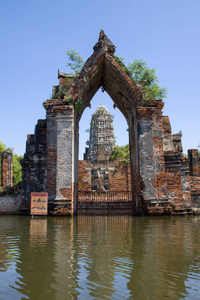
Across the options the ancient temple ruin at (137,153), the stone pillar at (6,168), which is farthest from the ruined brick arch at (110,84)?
the stone pillar at (6,168)

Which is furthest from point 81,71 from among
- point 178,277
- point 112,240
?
point 178,277

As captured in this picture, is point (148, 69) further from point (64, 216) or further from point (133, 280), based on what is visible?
point (133, 280)

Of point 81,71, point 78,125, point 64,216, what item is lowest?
point 64,216

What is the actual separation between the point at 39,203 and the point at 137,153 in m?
3.84

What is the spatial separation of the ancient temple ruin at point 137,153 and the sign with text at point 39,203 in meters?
0.38

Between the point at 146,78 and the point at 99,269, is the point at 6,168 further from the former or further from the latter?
the point at 99,269

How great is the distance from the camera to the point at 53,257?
3.39 m

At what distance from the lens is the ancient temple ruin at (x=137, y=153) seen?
9836 mm

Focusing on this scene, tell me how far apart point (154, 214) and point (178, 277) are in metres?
7.07

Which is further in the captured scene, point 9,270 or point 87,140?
point 87,140

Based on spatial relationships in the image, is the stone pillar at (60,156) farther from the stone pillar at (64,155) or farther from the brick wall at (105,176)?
the brick wall at (105,176)

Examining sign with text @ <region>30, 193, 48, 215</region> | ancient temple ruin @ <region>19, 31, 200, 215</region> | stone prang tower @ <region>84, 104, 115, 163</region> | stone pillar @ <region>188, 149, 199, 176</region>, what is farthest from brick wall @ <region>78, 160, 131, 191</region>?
stone prang tower @ <region>84, 104, 115, 163</region>

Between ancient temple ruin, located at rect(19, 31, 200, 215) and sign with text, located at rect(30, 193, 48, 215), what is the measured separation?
381mm

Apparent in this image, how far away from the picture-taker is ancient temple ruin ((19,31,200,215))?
387 inches
